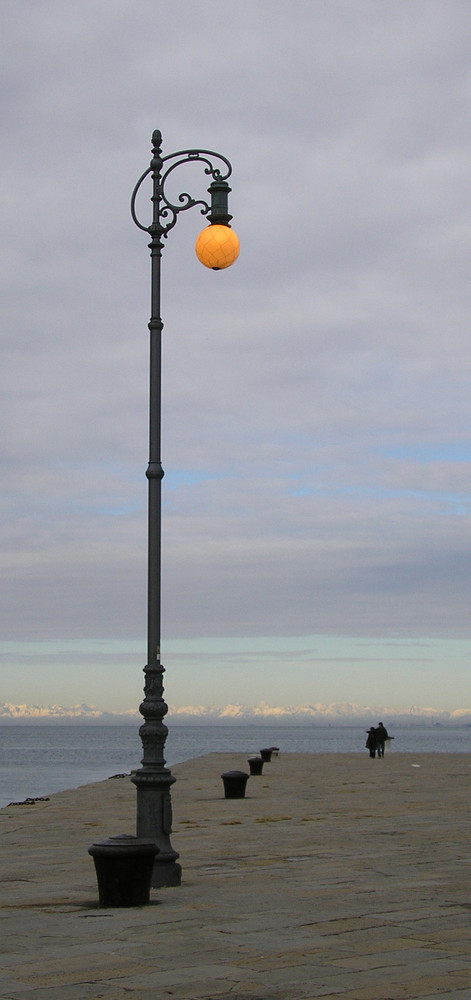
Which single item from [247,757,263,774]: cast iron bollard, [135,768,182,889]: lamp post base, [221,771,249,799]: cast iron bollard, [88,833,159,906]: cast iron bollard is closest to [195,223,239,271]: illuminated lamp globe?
[135,768,182,889]: lamp post base

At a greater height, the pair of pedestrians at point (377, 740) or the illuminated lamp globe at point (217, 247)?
the illuminated lamp globe at point (217, 247)

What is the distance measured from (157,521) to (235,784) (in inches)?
553

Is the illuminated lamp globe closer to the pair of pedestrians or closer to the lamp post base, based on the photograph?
the lamp post base

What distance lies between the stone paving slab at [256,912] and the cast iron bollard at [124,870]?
159 millimetres

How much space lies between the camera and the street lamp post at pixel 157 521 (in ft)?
39.8

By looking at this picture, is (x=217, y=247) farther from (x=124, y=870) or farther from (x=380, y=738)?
(x=380, y=738)

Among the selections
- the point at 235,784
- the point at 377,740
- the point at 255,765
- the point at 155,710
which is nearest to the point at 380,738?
the point at 377,740

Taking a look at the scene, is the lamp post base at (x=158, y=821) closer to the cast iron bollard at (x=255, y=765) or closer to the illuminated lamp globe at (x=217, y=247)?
the illuminated lamp globe at (x=217, y=247)

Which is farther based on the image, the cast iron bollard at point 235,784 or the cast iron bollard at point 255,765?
the cast iron bollard at point 255,765

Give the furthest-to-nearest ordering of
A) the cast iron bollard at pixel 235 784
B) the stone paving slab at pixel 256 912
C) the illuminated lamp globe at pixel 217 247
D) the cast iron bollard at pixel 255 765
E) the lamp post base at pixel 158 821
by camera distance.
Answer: the cast iron bollard at pixel 255 765 → the cast iron bollard at pixel 235 784 → the illuminated lamp globe at pixel 217 247 → the lamp post base at pixel 158 821 → the stone paving slab at pixel 256 912

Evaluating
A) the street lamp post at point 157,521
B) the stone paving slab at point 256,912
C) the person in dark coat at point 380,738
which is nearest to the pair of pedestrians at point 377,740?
the person in dark coat at point 380,738

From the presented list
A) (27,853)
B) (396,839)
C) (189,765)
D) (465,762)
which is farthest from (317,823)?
(465,762)

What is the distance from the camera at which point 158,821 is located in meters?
12.1

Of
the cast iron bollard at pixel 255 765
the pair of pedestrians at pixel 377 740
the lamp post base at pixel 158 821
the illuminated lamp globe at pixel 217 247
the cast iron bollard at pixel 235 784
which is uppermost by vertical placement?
the illuminated lamp globe at pixel 217 247
